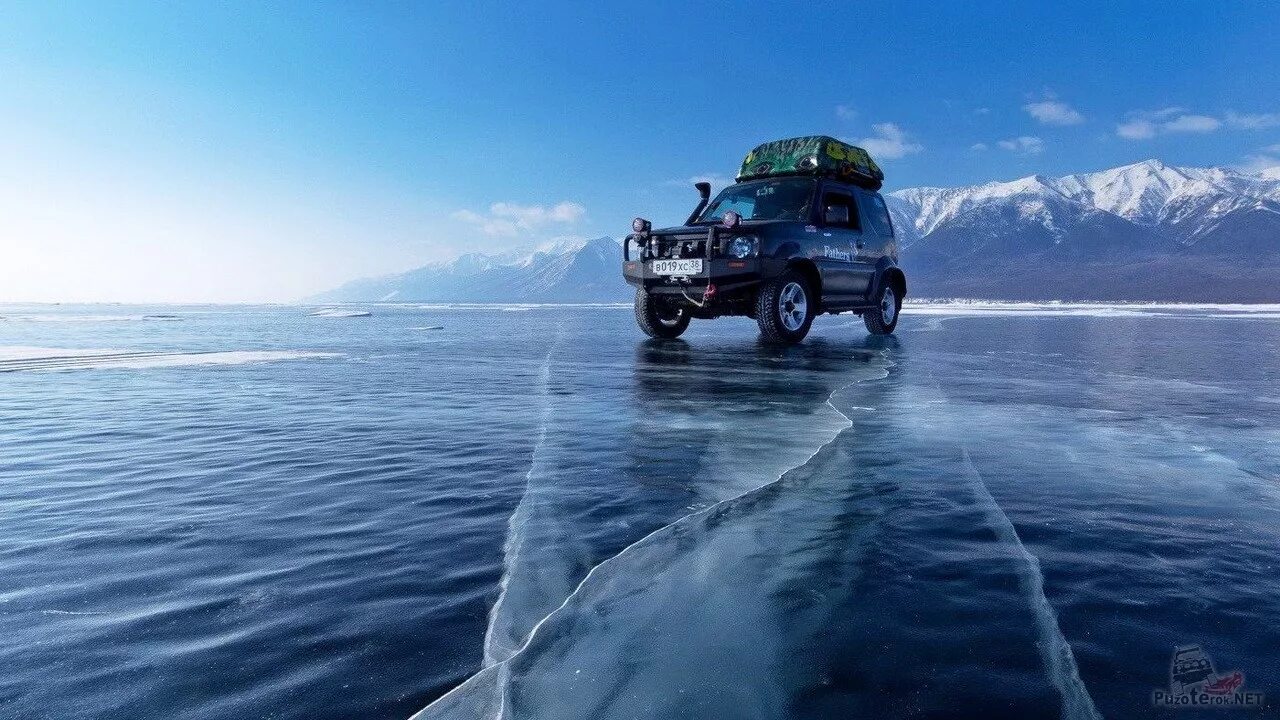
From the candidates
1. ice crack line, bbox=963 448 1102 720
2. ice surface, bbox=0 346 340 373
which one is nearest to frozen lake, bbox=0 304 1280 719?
ice crack line, bbox=963 448 1102 720

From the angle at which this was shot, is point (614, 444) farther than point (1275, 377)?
No

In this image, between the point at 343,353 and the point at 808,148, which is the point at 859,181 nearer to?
the point at 808,148

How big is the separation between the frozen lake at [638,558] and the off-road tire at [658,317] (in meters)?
5.85

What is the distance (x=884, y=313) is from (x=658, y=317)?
3687 millimetres

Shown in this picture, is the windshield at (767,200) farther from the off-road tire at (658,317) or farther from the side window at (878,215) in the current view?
the side window at (878,215)

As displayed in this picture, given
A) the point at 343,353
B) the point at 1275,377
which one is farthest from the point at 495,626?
the point at 343,353

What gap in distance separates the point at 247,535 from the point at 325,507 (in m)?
0.30

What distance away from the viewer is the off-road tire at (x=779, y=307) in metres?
8.72

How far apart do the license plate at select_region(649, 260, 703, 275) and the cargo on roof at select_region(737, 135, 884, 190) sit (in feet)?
7.20

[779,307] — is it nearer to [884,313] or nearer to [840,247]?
[840,247]

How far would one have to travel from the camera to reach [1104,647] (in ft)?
4.54

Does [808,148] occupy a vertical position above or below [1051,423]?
above

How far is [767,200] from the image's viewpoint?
9594 mm

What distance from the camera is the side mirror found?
30.9ft
